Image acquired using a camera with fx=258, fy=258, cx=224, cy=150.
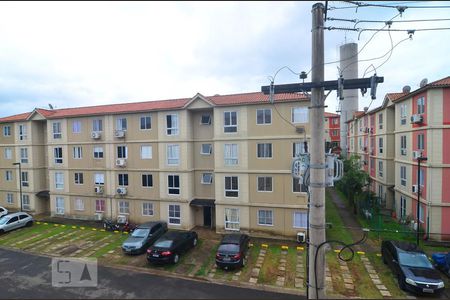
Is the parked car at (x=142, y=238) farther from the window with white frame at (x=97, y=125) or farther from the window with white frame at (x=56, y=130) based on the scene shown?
the window with white frame at (x=56, y=130)

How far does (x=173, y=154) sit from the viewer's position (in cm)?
2103

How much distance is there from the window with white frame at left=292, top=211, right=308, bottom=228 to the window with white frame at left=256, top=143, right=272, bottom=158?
14.8 ft

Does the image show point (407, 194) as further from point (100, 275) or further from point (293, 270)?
point (100, 275)

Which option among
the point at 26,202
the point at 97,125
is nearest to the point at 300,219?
the point at 97,125

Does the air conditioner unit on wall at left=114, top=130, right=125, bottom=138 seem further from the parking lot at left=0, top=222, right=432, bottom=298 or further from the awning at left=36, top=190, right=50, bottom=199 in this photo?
the awning at left=36, top=190, right=50, bottom=199

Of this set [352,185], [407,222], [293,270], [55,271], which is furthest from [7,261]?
[407,222]

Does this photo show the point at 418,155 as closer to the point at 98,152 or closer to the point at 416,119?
the point at 416,119

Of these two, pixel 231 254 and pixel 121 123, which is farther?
pixel 121 123

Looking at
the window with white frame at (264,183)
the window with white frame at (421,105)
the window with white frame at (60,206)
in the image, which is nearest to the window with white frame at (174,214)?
the window with white frame at (264,183)

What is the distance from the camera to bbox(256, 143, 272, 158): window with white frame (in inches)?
731

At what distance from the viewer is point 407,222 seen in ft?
65.3

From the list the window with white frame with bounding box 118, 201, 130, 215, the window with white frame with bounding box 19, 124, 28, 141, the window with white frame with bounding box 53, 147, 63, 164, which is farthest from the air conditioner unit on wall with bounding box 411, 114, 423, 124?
the window with white frame with bounding box 19, 124, 28, 141
